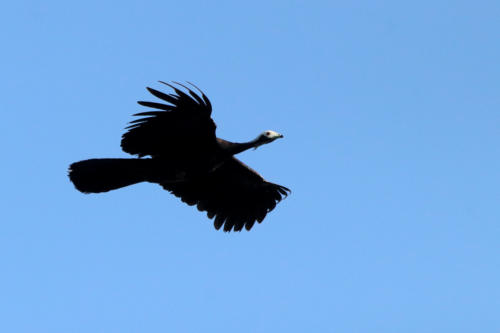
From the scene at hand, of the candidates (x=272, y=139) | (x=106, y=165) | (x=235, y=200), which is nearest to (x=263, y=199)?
(x=235, y=200)

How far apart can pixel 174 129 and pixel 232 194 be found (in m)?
2.32

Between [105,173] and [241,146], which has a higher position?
[241,146]

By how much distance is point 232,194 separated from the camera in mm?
16234

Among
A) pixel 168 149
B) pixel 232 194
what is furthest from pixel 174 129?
pixel 232 194

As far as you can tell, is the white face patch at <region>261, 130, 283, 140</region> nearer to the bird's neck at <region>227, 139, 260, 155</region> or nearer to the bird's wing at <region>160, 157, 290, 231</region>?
the bird's neck at <region>227, 139, 260, 155</region>

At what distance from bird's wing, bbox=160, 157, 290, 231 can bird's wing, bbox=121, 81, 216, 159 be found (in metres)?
1.37

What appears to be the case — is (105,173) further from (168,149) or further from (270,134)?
(270,134)

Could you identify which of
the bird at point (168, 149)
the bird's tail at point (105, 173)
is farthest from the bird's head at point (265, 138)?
the bird's tail at point (105, 173)

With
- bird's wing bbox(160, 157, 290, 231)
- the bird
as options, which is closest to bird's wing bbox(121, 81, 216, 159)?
the bird

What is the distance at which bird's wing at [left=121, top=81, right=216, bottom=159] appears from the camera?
1388 cm

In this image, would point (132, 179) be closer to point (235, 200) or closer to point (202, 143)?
point (202, 143)

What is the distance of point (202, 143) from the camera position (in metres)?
14.5

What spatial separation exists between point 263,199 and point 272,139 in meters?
1.95

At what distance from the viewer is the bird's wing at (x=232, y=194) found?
52.3ft
